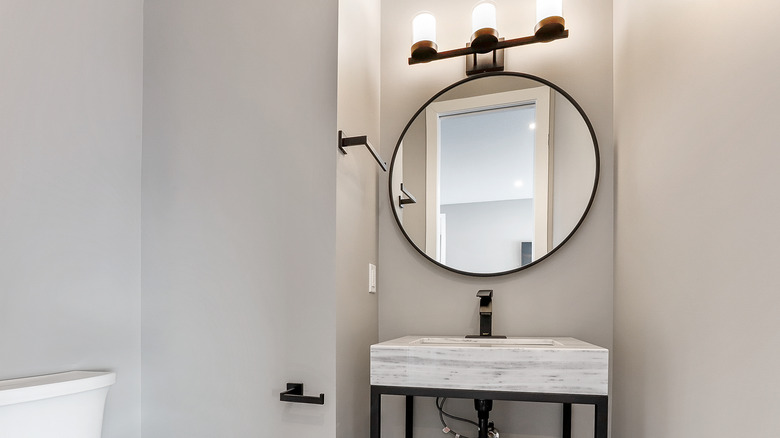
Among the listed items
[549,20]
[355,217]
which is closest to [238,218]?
A: [355,217]

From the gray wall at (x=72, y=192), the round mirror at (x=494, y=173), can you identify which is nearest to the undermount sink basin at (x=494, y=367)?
the round mirror at (x=494, y=173)

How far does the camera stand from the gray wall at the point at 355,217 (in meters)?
1.56

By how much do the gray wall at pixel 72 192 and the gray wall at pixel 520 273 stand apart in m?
1.00

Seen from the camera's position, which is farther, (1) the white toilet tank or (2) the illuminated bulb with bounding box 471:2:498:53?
(2) the illuminated bulb with bounding box 471:2:498:53

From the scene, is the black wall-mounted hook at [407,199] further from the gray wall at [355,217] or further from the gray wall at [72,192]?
the gray wall at [72,192]

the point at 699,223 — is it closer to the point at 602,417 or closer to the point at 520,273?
the point at 602,417

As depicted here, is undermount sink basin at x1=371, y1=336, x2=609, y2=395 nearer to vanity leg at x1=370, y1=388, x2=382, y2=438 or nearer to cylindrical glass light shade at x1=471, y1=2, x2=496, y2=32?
vanity leg at x1=370, y1=388, x2=382, y2=438

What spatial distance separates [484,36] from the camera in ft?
5.85

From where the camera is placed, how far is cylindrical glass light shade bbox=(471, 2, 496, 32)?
180cm

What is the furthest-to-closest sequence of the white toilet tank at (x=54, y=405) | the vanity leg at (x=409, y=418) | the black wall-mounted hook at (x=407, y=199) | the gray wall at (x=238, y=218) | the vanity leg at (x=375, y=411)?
1. the black wall-mounted hook at (x=407, y=199)
2. the vanity leg at (x=409, y=418)
3. the gray wall at (x=238, y=218)
4. the vanity leg at (x=375, y=411)
5. the white toilet tank at (x=54, y=405)

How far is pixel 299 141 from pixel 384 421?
118 centimetres

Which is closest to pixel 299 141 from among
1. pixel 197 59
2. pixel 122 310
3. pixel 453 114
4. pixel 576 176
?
pixel 197 59

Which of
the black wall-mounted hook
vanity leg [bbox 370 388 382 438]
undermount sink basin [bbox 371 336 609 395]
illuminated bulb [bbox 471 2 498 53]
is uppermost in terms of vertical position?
illuminated bulb [bbox 471 2 498 53]

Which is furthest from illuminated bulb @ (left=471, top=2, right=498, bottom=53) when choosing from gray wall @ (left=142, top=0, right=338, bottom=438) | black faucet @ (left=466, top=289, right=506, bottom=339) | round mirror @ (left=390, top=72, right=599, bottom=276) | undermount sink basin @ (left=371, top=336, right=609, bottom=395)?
undermount sink basin @ (left=371, top=336, right=609, bottom=395)
